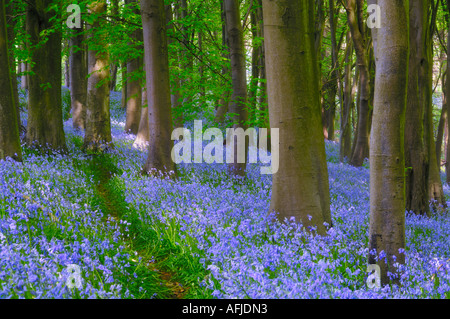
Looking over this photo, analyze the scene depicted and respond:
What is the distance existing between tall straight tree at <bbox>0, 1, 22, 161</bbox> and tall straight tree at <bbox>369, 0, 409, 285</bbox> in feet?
23.6

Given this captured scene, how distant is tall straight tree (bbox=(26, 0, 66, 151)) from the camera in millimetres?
10672

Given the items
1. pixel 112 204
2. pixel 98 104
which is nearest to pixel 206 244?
pixel 112 204

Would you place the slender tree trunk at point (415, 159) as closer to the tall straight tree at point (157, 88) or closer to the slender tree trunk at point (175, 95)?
the tall straight tree at point (157, 88)

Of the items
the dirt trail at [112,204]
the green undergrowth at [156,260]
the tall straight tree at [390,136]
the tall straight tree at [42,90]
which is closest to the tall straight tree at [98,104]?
the dirt trail at [112,204]

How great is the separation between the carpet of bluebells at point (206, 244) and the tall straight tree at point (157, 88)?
0.95 metres

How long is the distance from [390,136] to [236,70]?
619 cm

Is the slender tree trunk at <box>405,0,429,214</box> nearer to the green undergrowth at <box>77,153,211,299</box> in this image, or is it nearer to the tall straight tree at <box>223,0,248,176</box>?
the tall straight tree at <box>223,0,248,176</box>

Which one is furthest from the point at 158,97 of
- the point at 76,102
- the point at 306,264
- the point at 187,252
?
the point at 76,102

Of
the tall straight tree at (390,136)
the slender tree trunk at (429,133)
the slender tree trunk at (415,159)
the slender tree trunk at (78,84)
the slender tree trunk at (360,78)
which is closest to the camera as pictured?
the tall straight tree at (390,136)

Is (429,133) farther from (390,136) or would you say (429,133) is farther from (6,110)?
(6,110)

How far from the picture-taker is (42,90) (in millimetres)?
10766

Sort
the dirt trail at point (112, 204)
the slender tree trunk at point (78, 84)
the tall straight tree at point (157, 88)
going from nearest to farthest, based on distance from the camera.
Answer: the dirt trail at point (112, 204), the tall straight tree at point (157, 88), the slender tree trunk at point (78, 84)

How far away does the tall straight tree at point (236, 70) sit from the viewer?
30.4ft

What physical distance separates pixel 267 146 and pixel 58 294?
15714 mm
